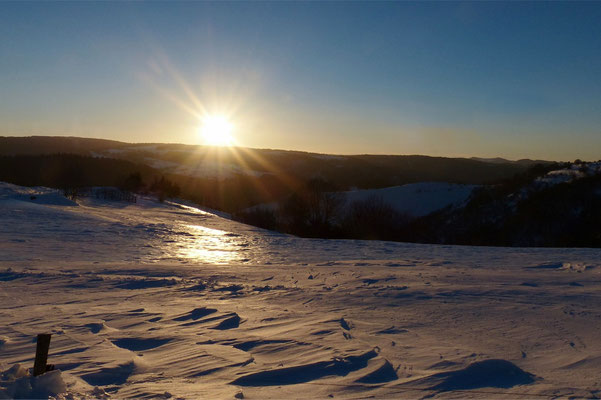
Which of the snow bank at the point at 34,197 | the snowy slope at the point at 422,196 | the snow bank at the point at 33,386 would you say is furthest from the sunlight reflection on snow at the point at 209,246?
the snowy slope at the point at 422,196

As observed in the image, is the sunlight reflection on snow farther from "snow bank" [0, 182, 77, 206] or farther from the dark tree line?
the dark tree line

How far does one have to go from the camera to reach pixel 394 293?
254 inches

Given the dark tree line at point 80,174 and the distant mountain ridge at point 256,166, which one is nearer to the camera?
the dark tree line at point 80,174

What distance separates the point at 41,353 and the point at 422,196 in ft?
166

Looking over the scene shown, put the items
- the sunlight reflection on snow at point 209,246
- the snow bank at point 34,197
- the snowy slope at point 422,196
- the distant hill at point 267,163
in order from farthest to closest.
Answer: the distant hill at point 267,163 → the snowy slope at point 422,196 → the snow bank at point 34,197 → the sunlight reflection on snow at point 209,246

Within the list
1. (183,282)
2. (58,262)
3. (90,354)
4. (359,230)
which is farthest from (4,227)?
(359,230)

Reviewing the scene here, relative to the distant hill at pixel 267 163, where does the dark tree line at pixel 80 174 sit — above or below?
below

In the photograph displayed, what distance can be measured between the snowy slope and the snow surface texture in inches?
1434

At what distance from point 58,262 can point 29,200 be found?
14.5m

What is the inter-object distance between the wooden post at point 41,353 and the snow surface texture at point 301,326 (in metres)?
0.07

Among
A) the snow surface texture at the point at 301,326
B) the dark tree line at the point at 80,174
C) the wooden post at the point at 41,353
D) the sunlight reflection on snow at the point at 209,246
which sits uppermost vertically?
the dark tree line at the point at 80,174

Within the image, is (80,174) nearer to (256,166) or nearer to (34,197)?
(34,197)

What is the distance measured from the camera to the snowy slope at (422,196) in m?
46.8

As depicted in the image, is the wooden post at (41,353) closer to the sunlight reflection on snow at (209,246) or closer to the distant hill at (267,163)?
the sunlight reflection on snow at (209,246)
